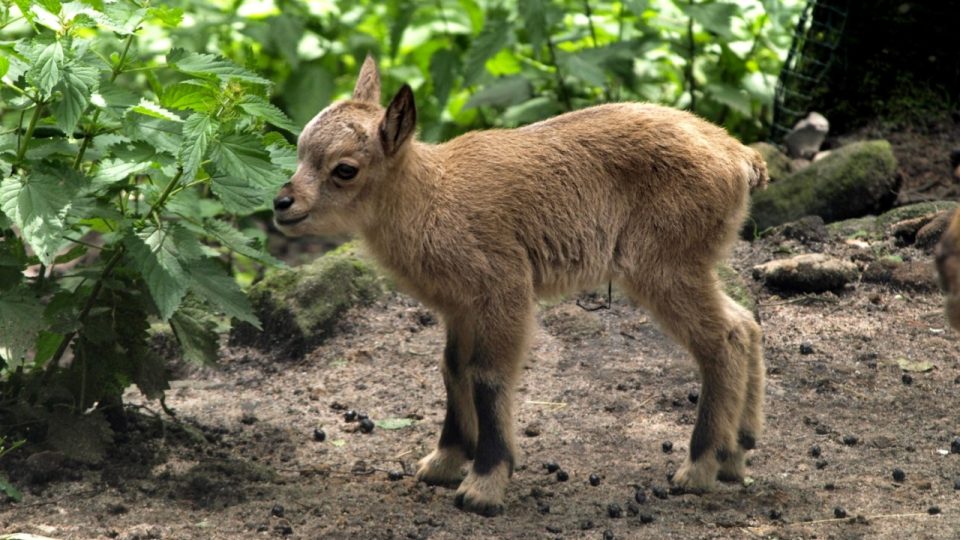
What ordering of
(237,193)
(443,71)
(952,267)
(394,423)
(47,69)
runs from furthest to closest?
(443,71), (394,423), (237,193), (47,69), (952,267)

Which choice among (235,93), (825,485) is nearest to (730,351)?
(825,485)

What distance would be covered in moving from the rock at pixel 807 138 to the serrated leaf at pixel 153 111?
5361 mm

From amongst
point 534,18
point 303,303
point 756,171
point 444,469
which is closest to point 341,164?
point 444,469

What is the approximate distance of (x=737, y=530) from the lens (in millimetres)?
6027

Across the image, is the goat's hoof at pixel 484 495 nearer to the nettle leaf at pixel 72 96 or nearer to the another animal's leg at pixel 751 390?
the another animal's leg at pixel 751 390

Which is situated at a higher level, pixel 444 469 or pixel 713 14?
pixel 713 14

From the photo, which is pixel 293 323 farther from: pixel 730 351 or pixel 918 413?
pixel 918 413

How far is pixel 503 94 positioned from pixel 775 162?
219 cm

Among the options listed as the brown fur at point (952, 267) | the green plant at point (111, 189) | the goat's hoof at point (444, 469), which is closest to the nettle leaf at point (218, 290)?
the green plant at point (111, 189)

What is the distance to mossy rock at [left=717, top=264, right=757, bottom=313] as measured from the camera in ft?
26.5

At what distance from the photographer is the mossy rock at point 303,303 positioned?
838 centimetres

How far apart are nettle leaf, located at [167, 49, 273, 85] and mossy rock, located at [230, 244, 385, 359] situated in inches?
93.6

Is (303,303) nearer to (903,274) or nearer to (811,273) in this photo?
(811,273)

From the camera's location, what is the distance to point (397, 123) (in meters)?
6.38
